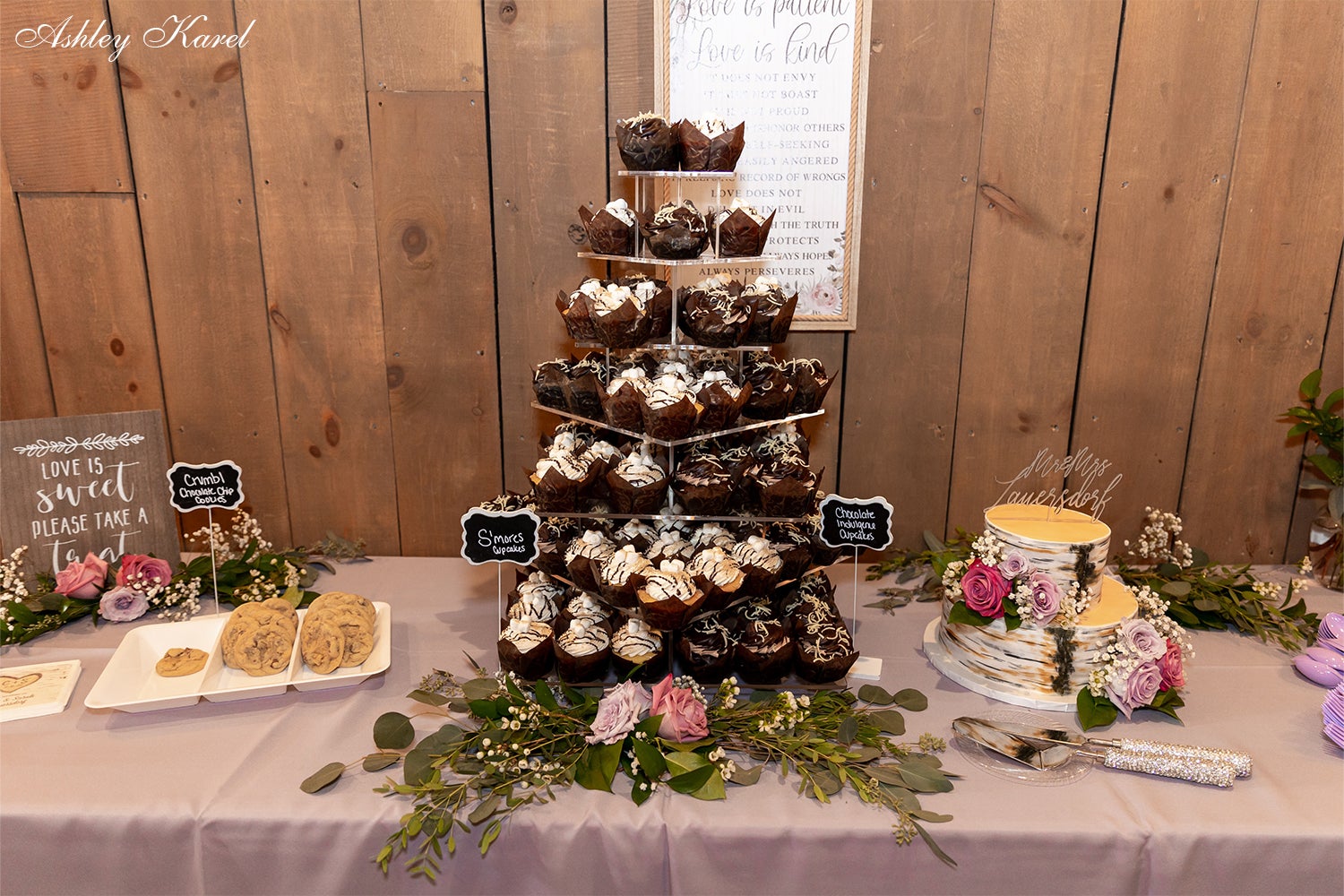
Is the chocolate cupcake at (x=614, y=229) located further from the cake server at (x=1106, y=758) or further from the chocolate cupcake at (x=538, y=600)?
the cake server at (x=1106, y=758)

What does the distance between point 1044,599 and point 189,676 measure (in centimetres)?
154

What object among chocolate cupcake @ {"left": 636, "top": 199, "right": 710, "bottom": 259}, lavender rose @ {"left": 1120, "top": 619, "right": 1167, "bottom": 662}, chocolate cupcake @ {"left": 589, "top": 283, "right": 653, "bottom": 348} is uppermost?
chocolate cupcake @ {"left": 636, "top": 199, "right": 710, "bottom": 259}

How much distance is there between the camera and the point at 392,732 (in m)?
1.40

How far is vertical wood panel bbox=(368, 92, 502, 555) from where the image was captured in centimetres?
196

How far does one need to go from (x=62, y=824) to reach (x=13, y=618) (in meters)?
0.68

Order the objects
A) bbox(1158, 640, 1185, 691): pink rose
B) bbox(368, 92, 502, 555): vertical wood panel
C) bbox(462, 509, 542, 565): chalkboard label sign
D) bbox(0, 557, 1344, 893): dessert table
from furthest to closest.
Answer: bbox(368, 92, 502, 555): vertical wood panel → bbox(462, 509, 542, 565): chalkboard label sign → bbox(1158, 640, 1185, 691): pink rose → bbox(0, 557, 1344, 893): dessert table

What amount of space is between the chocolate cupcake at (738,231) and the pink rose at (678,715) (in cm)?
76

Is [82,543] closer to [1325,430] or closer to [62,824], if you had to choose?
[62,824]

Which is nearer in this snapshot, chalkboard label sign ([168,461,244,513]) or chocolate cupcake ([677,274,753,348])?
chocolate cupcake ([677,274,753,348])

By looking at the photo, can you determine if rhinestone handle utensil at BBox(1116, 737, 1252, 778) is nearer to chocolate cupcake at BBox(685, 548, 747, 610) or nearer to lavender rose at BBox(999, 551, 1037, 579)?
lavender rose at BBox(999, 551, 1037, 579)

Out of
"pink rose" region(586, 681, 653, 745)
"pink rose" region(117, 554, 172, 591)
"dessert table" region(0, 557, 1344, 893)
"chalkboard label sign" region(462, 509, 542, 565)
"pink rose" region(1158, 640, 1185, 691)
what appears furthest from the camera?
"pink rose" region(117, 554, 172, 591)

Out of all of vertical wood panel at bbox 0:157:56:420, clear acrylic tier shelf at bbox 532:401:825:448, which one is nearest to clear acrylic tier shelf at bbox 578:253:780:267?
clear acrylic tier shelf at bbox 532:401:825:448

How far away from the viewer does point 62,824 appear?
126 cm

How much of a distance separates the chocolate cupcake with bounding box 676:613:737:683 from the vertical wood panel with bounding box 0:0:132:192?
164 centimetres
